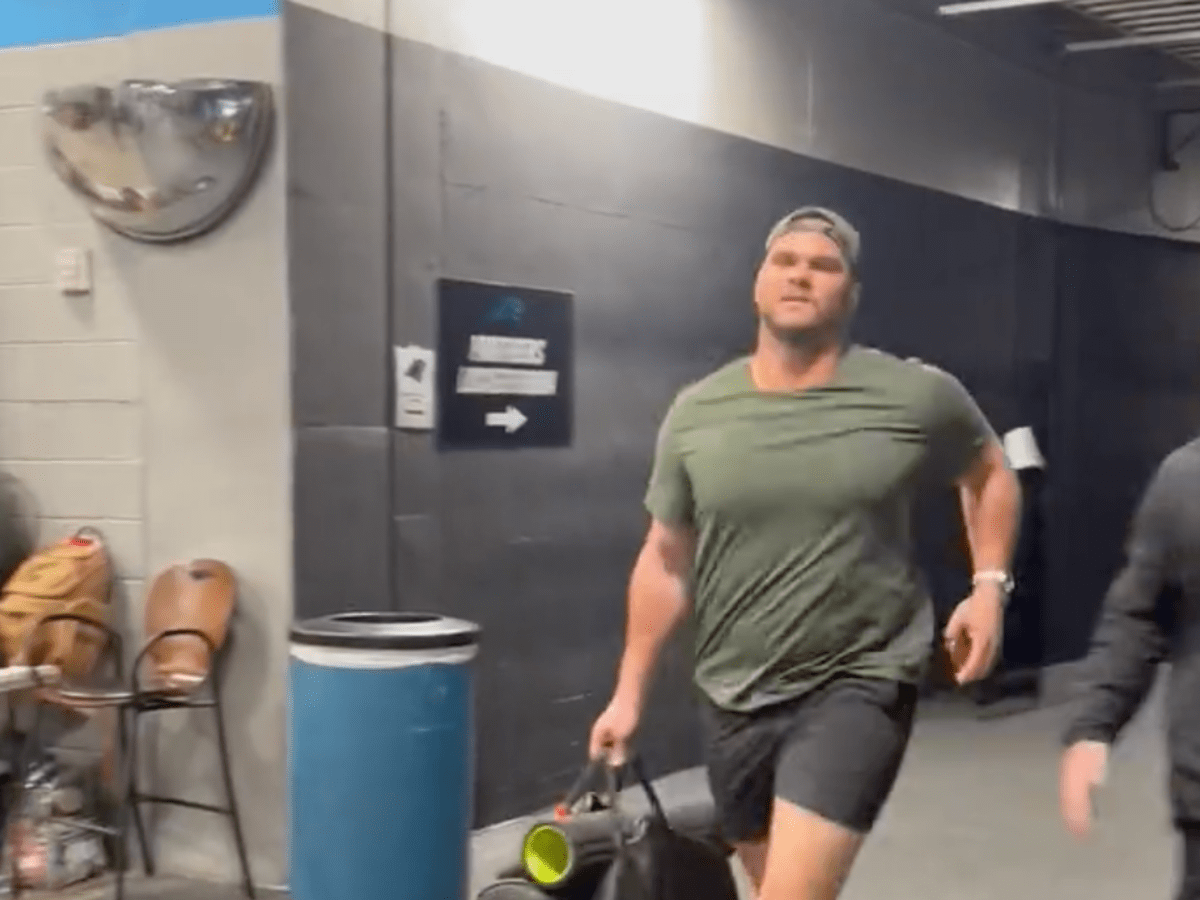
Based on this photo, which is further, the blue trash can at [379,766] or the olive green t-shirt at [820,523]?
the blue trash can at [379,766]

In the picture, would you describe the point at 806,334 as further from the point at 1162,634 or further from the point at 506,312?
the point at 506,312

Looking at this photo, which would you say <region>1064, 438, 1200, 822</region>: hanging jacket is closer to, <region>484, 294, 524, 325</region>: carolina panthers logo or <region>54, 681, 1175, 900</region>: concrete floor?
<region>54, 681, 1175, 900</region>: concrete floor

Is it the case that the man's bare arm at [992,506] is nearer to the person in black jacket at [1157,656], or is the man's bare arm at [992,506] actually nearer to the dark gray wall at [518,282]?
the person in black jacket at [1157,656]

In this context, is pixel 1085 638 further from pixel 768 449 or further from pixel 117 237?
pixel 768 449

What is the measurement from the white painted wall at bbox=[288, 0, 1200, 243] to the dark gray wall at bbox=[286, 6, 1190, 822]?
0.10 metres

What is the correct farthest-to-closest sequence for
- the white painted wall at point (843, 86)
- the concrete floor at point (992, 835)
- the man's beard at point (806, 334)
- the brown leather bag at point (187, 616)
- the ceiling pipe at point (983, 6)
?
1. the ceiling pipe at point (983, 6)
2. the white painted wall at point (843, 86)
3. the concrete floor at point (992, 835)
4. the brown leather bag at point (187, 616)
5. the man's beard at point (806, 334)

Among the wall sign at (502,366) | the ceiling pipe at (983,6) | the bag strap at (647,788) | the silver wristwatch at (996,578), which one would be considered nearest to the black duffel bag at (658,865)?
the bag strap at (647,788)

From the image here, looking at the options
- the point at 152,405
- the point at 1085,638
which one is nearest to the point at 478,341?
the point at 152,405

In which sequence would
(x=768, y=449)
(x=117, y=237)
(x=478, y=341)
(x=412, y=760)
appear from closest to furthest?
(x=768, y=449)
(x=412, y=760)
(x=117, y=237)
(x=478, y=341)

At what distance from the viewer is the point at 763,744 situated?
311 cm

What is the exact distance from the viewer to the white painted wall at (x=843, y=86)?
5.49 meters

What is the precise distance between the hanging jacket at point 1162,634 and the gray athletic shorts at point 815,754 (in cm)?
59

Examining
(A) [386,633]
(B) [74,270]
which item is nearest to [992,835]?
(A) [386,633]

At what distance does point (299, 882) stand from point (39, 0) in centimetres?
253
